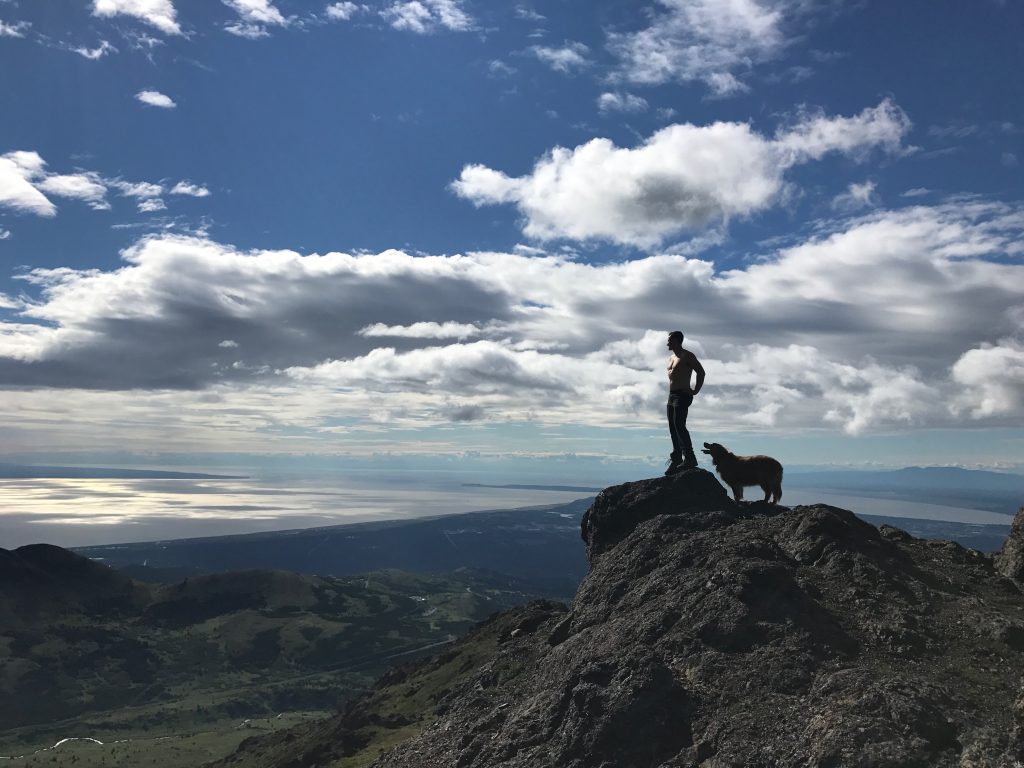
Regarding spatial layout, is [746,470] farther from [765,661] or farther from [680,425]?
[765,661]

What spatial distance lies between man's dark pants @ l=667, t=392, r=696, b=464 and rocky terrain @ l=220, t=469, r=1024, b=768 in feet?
11.9

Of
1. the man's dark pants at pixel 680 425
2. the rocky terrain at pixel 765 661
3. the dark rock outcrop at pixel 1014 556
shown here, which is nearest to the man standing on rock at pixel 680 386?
the man's dark pants at pixel 680 425

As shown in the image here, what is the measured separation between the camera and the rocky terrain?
14.6 m

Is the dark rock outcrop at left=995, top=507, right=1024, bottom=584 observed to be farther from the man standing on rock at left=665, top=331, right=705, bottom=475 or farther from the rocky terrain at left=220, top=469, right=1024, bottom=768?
the man standing on rock at left=665, top=331, right=705, bottom=475

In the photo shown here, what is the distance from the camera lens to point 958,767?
1287 centimetres

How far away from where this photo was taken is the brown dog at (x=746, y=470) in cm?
3091

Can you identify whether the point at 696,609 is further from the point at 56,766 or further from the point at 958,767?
the point at 56,766

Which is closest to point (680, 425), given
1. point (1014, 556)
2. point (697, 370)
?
point (697, 370)

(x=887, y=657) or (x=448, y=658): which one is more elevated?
(x=887, y=657)

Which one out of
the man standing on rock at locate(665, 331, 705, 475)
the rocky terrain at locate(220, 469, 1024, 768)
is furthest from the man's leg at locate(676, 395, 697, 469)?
the rocky terrain at locate(220, 469, 1024, 768)

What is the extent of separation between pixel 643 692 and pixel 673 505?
16.0 meters

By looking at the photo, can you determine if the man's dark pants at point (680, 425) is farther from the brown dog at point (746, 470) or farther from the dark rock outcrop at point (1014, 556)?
the dark rock outcrop at point (1014, 556)

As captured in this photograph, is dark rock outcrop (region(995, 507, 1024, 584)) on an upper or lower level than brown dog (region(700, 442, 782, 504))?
lower

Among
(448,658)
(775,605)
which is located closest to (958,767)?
(775,605)
